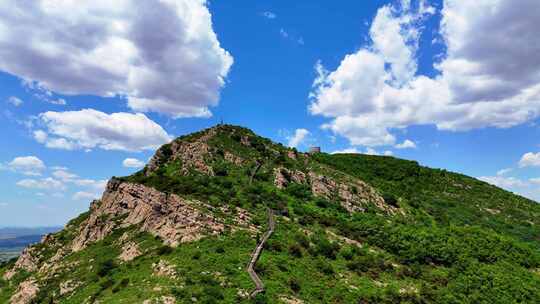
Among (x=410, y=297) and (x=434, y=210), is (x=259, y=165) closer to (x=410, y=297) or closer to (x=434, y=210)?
(x=434, y=210)

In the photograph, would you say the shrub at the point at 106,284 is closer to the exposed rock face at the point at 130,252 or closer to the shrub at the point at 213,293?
the exposed rock face at the point at 130,252

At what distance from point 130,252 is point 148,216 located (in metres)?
8.18

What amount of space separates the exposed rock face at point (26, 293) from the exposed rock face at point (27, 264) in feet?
33.6

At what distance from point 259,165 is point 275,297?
53.4m

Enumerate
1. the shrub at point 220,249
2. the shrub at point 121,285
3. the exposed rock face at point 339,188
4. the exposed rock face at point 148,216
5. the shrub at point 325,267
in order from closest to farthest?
the shrub at point 121,285 < the shrub at point 220,249 < the shrub at point 325,267 < the exposed rock face at point 148,216 < the exposed rock face at point 339,188

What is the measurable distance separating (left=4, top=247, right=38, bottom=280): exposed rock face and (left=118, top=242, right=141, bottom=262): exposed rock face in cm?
2443

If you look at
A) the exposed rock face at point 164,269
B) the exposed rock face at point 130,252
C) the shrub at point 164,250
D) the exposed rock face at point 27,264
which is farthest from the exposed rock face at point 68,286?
the exposed rock face at point 27,264

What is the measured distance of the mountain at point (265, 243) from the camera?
41.9 m

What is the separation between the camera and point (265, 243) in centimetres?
5031

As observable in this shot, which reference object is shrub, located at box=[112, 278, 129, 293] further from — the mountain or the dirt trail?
the dirt trail

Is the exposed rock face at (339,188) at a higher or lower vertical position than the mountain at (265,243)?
higher

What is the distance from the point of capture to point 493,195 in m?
112

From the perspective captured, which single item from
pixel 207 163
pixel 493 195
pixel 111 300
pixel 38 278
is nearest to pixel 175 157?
pixel 207 163

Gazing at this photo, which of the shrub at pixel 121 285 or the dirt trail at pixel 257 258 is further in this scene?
the shrub at pixel 121 285
